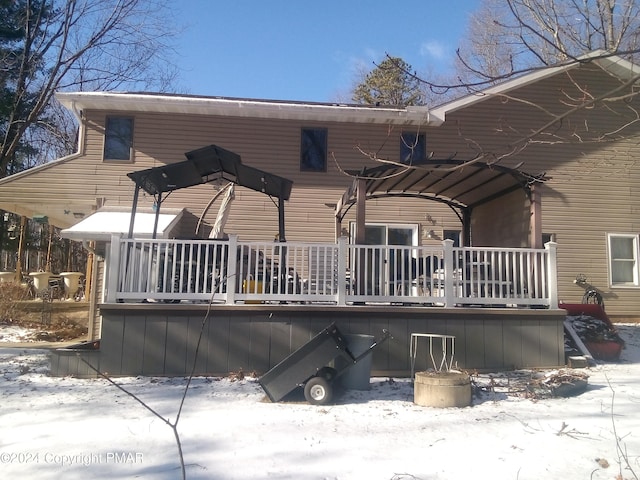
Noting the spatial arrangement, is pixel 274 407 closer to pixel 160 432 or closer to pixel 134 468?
pixel 160 432

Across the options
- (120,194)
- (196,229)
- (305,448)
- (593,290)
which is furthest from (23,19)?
(593,290)

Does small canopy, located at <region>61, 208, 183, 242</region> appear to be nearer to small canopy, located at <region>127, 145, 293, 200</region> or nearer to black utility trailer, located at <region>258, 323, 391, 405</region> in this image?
small canopy, located at <region>127, 145, 293, 200</region>

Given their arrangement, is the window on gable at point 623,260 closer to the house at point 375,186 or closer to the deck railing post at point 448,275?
the house at point 375,186

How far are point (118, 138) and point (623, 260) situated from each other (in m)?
12.0

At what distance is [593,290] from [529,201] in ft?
15.8

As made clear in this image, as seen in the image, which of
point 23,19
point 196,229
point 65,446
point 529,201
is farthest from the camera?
point 23,19

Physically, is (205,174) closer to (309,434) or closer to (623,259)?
(309,434)

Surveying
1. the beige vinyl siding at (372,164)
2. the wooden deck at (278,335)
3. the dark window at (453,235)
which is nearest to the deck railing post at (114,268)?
the wooden deck at (278,335)

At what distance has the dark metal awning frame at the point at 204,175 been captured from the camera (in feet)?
26.0

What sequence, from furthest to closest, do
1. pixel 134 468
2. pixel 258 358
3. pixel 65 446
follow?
pixel 258 358 < pixel 65 446 < pixel 134 468

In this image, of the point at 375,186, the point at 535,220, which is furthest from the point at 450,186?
the point at 535,220

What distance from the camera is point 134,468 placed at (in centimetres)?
382

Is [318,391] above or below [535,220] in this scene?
below

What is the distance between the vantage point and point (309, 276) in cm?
717
